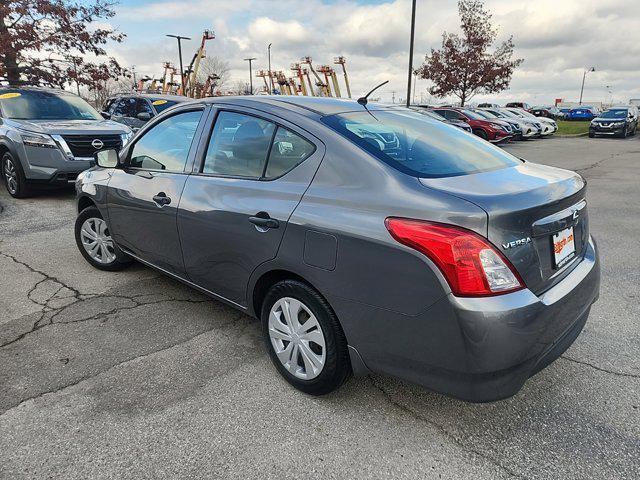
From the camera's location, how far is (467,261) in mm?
1919

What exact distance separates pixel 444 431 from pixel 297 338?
2.91ft

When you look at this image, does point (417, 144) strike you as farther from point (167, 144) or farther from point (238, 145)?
point (167, 144)

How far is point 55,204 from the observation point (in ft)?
24.8

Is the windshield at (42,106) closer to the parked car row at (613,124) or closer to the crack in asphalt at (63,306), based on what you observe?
the crack in asphalt at (63,306)

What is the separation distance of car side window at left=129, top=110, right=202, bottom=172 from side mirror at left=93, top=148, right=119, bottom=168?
0.70 feet

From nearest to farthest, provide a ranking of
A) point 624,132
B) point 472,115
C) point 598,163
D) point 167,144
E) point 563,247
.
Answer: point 563,247 < point 167,144 < point 598,163 < point 472,115 < point 624,132

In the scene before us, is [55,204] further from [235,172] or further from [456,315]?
[456,315]

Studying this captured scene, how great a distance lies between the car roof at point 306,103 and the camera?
2771 mm

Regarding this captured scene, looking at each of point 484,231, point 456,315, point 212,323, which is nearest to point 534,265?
point 484,231

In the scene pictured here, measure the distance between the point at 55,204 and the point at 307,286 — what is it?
22.0 ft

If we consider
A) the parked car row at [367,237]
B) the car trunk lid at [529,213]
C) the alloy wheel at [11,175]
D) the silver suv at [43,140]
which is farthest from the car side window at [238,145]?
the alloy wheel at [11,175]

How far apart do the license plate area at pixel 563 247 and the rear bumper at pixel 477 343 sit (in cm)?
14

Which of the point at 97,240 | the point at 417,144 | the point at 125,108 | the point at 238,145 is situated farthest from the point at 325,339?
the point at 125,108

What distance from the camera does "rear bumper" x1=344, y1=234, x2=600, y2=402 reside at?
1923mm
